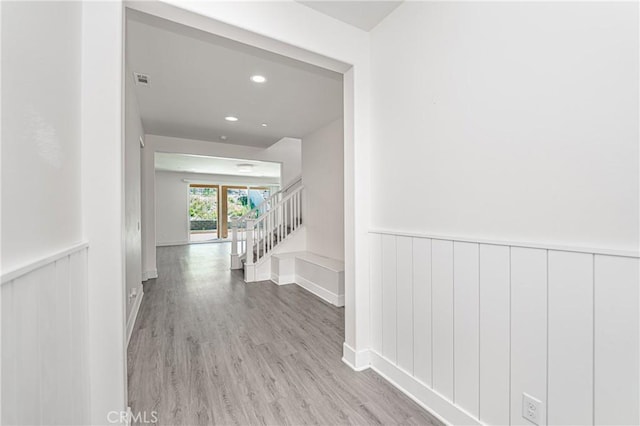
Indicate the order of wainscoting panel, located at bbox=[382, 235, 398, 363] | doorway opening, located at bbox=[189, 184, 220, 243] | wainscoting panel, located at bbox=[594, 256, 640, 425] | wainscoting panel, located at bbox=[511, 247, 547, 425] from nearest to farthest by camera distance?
wainscoting panel, located at bbox=[594, 256, 640, 425] → wainscoting panel, located at bbox=[511, 247, 547, 425] → wainscoting panel, located at bbox=[382, 235, 398, 363] → doorway opening, located at bbox=[189, 184, 220, 243]

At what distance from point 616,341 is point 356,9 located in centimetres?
213

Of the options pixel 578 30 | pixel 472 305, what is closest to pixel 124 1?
pixel 578 30

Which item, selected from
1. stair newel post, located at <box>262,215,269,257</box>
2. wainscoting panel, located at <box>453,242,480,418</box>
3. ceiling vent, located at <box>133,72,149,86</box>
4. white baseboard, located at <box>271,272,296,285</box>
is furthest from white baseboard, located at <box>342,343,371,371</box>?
ceiling vent, located at <box>133,72,149,86</box>

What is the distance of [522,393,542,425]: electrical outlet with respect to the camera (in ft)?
3.83

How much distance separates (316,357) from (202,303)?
193 cm

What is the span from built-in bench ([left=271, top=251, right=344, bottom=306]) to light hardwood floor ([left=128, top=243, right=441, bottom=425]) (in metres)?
0.19

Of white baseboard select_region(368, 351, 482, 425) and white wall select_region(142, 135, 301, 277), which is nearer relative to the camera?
white baseboard select_region(368, 351, 482, 425)

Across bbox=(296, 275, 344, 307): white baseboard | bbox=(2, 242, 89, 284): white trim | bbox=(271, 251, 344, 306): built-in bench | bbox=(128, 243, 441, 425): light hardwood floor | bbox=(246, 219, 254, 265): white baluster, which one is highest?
bbox=(2, 242, 89, 284): white trim

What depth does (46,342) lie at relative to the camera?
0.89 metres

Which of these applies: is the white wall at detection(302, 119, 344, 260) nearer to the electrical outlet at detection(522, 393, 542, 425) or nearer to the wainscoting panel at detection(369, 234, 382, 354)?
the wainscoting panel at detection(369, 234, 382, 354)

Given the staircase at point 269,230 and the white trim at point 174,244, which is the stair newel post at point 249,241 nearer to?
A: the staircase at point 269,230

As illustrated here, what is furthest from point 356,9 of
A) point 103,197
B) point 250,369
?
point 250,369

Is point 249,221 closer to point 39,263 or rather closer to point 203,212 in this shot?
point 39,263

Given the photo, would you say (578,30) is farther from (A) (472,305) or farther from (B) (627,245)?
(A) (472,305)
